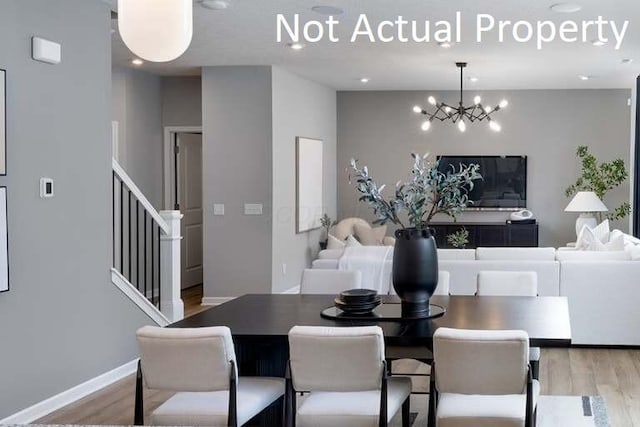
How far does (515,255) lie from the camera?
21.7ft

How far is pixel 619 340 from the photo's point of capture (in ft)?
20.7

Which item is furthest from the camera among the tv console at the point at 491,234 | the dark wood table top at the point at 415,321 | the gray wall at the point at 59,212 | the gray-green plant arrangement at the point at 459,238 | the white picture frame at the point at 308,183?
the tv console at the point at 491,234

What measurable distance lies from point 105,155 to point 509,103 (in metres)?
7.17

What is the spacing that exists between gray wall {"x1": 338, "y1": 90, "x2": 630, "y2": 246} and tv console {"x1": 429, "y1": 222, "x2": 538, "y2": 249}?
12.9 inches

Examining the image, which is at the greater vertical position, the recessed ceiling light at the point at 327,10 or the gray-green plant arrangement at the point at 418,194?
the recessed ceiling light at the point at 327,10

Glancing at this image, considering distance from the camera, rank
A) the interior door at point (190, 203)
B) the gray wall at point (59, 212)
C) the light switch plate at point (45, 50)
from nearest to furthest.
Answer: the gray wall at point (59, 212) < the light switch plate at point (45, 50) < the interior door at point (190, 203)

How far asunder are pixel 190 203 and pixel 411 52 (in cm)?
374

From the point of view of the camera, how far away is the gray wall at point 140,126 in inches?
344

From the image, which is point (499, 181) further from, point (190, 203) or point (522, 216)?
point (190, 203)

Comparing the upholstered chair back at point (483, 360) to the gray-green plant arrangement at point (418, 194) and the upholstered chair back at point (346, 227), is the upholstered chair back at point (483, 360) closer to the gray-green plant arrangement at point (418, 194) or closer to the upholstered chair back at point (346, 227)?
the gray-green plant arrangement at point (418, 194)

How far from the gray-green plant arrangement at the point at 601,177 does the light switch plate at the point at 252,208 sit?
4.71 metres

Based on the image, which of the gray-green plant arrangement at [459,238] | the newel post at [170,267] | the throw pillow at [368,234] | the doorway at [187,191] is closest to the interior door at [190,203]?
the doorway at [187,191]

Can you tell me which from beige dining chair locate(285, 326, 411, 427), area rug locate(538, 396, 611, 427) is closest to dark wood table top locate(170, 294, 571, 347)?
beige dining chair locate(285, 326, 411, 427)

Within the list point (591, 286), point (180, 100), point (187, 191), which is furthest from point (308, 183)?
point (591, 286)
